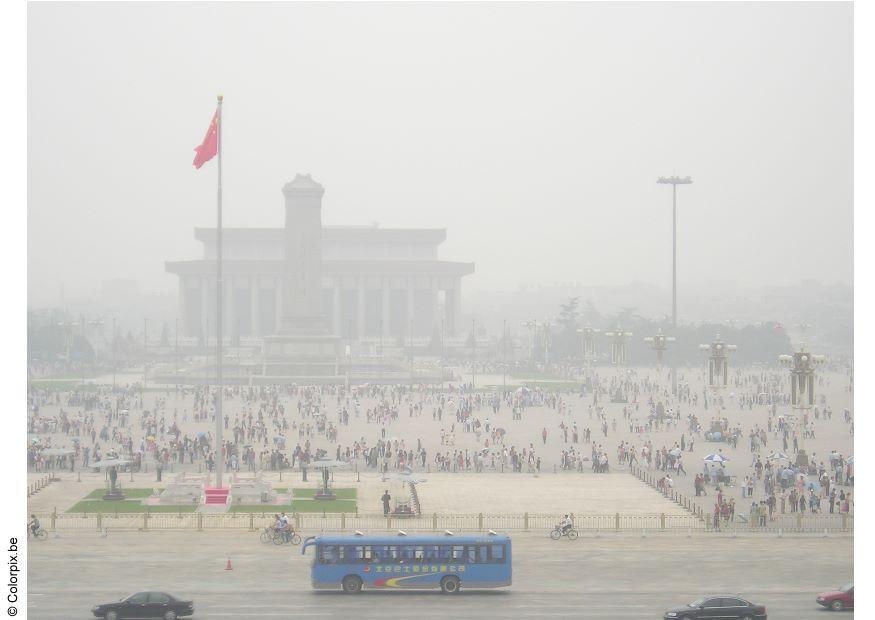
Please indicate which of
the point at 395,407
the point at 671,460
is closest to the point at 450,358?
the point at 395,407

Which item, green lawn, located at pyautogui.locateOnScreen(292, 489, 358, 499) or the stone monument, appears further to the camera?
the stone monument

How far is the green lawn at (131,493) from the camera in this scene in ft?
123

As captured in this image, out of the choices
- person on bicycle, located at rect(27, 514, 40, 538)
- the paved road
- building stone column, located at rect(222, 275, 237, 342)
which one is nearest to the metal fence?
person on bicycle, located at rect(27, 514, 40, 538)

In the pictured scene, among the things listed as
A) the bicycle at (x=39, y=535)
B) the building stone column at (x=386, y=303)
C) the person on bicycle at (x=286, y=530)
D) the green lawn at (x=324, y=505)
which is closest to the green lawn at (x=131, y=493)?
the green lawn at (x=324, y=505)

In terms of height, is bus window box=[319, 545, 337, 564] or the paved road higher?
bus window box=[319, 545, 337, 564]

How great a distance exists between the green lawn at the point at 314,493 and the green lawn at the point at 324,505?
0.67 meters

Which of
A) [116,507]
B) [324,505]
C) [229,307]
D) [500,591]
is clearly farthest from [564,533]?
[229,307]

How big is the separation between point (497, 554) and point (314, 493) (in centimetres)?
1337

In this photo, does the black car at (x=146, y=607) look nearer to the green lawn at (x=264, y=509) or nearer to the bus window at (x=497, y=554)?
the bus window at (x=497, y=554)

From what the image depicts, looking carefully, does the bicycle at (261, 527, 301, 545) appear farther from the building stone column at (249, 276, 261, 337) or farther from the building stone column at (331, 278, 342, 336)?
the building stone column at (249, 276, 261, 337)

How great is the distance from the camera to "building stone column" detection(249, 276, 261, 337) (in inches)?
6284

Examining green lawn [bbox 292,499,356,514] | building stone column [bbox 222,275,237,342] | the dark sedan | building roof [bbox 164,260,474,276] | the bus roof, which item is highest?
building roof [bbox 164,260,474,276]

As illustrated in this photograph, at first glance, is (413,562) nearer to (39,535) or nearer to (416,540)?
(416,540)

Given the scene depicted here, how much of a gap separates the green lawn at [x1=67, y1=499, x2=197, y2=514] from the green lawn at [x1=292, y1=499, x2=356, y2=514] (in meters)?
2.79
